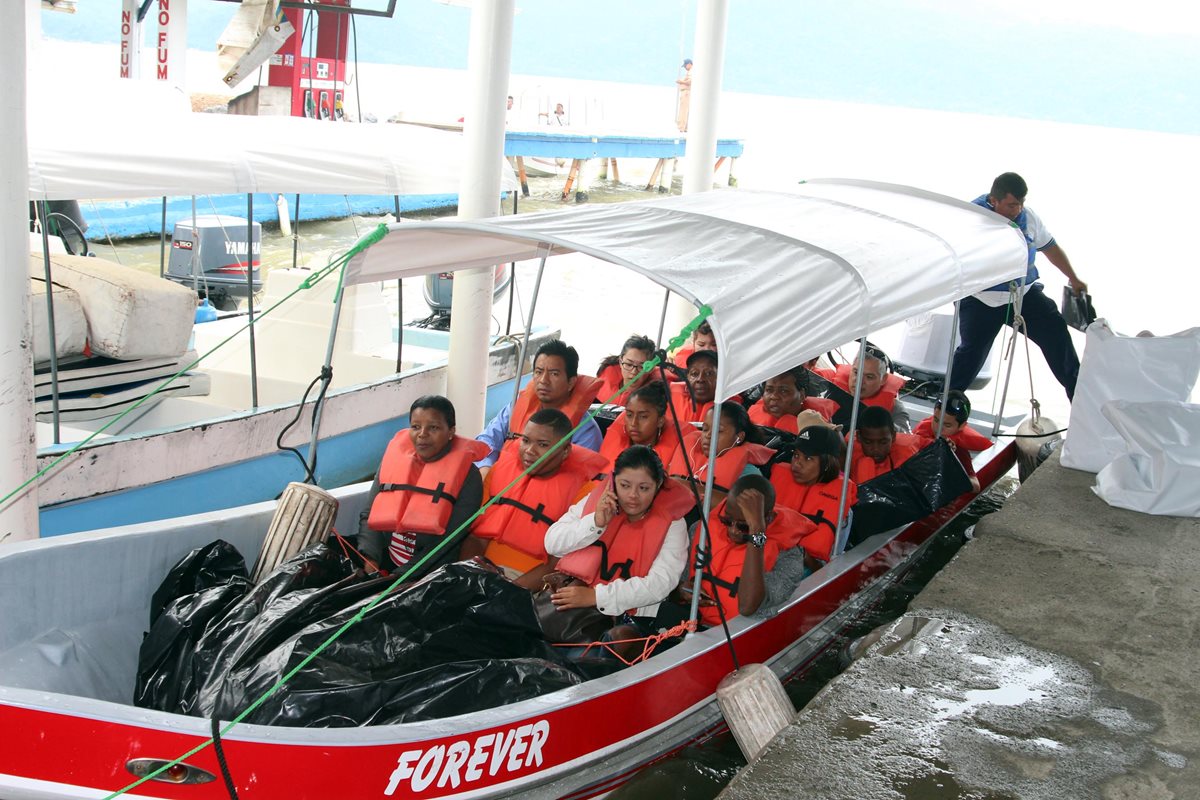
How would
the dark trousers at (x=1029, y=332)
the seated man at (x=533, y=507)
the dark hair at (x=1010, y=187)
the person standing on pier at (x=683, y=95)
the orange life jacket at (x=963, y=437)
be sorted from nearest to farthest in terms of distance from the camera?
the seated man at (x=533, y=507) < the orange life jacket at (x=963, y=437) < the dark hair at (x=1010, y=187) < the dark trousers at (x=1029, y=332) < the person standing on pier at (x=683, y=95)

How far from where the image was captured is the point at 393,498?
458cm

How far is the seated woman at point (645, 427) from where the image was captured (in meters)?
5.21

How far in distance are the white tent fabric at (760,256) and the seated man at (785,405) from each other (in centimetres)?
104

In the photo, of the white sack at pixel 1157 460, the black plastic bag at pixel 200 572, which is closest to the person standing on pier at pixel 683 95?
the white sack at pixel 1157 460

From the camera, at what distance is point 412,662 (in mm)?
3678

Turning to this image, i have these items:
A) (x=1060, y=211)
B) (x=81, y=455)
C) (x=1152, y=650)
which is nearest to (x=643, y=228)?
(x=1152, y=650)

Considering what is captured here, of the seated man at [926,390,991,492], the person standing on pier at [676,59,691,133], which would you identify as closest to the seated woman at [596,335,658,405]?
the seated man at [926,390,991,492]

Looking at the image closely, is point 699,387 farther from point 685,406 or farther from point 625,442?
point 625,442

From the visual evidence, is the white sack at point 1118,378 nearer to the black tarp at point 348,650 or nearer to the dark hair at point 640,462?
the dark hair at point 640,462

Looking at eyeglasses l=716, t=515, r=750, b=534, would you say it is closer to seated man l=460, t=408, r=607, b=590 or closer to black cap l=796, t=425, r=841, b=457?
seated man l=460, t=408, r=607, b=590

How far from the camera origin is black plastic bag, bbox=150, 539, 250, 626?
162 inches

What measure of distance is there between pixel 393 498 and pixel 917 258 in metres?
2.53

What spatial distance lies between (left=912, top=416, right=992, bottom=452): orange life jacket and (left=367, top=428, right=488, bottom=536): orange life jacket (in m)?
2.86

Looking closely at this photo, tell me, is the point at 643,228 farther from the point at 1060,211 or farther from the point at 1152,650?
the point at 1060,211
